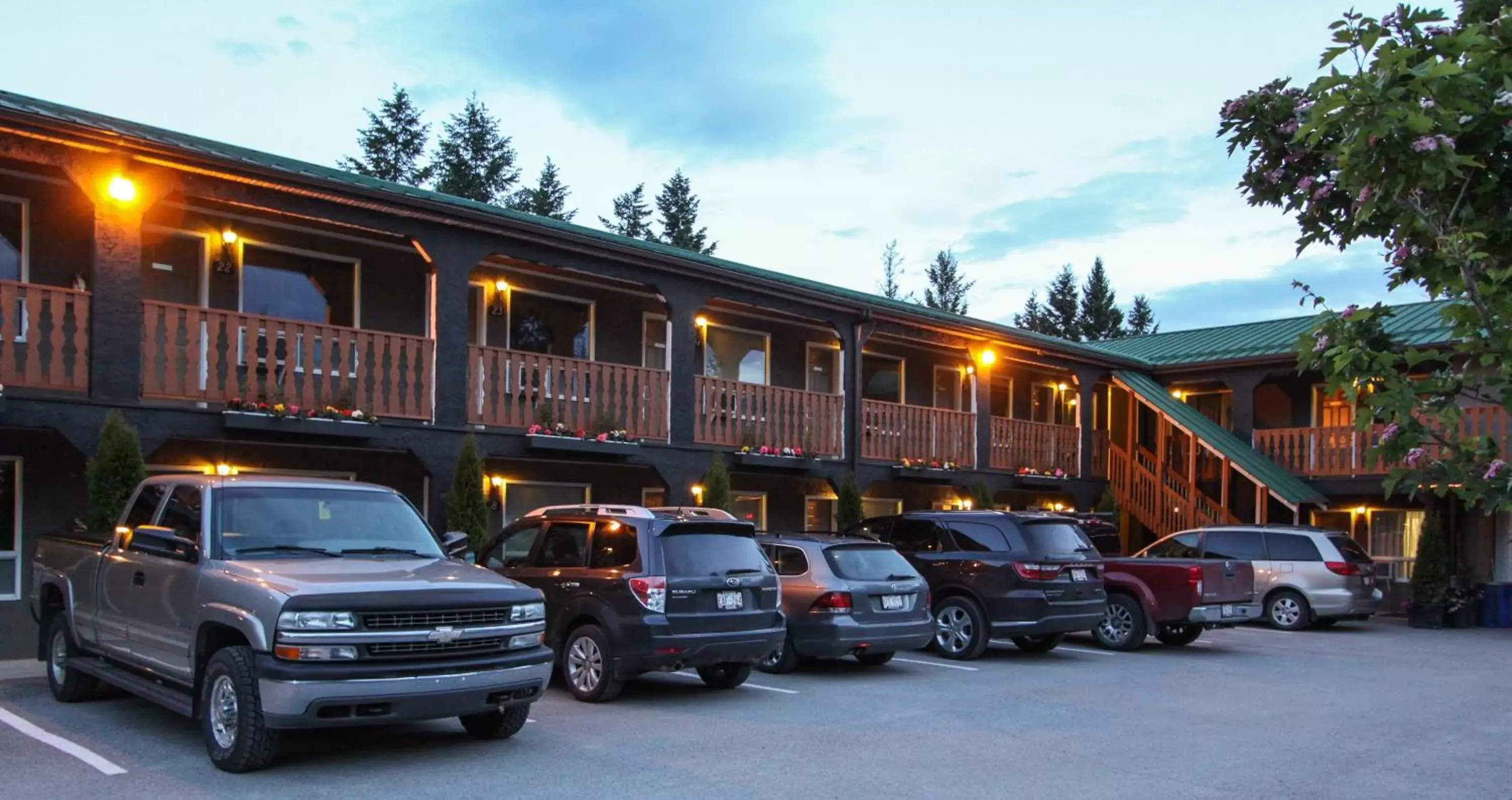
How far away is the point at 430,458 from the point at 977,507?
1090 centimetres

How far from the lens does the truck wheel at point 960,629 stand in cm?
1470

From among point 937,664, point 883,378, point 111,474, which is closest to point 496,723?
point 111,474

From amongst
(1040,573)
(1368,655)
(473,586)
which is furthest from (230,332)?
(1368,655)

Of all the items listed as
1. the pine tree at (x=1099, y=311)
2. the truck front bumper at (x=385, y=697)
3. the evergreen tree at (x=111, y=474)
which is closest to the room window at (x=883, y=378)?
the evergreen tree at (x=111, y=474)

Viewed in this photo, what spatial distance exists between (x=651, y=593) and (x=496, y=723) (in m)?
2.12

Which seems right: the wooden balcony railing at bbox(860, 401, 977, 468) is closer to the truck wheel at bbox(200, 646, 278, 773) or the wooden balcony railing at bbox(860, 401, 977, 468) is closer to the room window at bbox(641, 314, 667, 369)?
the room window at bbox(641, 314, 667, 369)

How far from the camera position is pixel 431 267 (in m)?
15.6

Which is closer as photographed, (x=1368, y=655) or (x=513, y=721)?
(x=513, y=721)

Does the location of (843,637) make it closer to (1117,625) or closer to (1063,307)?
(1117,625)

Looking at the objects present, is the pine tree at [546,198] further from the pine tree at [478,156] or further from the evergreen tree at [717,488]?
the evergreen tree at [717,488]

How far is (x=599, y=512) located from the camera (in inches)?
456

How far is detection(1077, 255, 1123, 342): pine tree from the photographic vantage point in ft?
232

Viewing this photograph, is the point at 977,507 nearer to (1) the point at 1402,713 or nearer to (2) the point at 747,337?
(2) the point at 747,337

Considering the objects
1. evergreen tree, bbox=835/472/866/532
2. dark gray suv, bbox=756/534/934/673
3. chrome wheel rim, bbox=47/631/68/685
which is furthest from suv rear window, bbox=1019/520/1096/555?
chrome wheel rim, bbox=47/631/68/685
